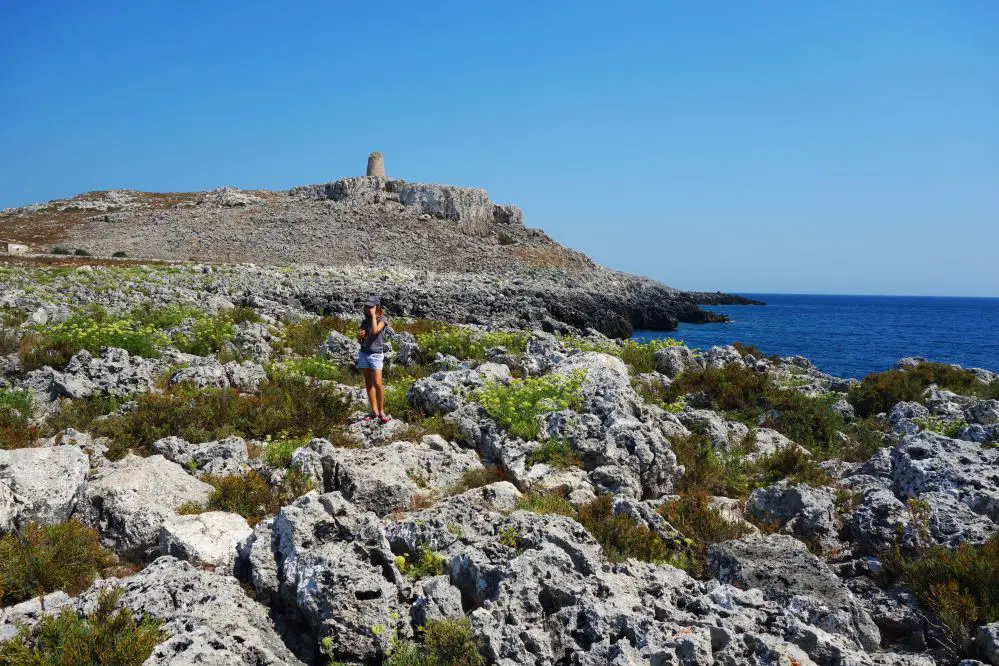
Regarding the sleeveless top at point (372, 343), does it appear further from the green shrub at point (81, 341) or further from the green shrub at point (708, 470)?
the green shrub at point (708, 470)


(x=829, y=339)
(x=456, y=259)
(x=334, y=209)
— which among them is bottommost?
(x=829, y=339)

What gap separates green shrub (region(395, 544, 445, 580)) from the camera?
5.07m

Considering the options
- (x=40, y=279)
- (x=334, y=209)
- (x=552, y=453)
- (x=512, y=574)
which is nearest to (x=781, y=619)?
(x=512, y=574)

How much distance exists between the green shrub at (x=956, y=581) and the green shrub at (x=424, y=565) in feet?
13.1

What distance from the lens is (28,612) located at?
4.11m

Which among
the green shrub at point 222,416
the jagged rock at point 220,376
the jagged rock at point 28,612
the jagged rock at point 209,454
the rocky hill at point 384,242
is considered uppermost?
the rocky hill at point 384,242

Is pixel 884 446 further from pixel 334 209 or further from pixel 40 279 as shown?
pixel 334 209

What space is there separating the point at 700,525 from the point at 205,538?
→ 4.84 metres

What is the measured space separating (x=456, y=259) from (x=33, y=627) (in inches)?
2278

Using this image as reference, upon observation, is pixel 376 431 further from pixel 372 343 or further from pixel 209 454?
pixel 209 454

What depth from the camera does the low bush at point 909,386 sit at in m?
12.5

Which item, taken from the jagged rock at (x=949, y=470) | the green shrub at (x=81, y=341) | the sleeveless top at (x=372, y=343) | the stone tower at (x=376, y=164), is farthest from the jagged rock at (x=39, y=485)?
the stone tower at (x=376, y=164)

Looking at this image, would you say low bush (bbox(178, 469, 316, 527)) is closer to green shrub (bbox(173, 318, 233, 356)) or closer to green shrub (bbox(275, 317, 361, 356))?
green shrub (bbox(173, 318, 233, 356))

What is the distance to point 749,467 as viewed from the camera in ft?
27.9
